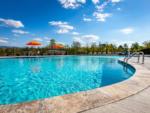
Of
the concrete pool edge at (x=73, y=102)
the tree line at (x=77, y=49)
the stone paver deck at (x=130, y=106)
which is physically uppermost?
the tree line at (x=77, y=49)

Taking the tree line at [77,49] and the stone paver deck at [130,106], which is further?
the tree line at [77,49]

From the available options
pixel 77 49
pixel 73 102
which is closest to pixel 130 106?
pixel 73 102

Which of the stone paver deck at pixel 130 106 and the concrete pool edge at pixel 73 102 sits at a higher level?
the concrete pool edge at pixel 73 102

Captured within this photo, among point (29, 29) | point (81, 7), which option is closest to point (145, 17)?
point (81, 7)

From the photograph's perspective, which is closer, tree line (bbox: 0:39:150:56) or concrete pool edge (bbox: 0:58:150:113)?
concrete pool edge (bbox: 0:58:150:113)

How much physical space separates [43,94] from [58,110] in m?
3.22

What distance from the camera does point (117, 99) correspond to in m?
3.13

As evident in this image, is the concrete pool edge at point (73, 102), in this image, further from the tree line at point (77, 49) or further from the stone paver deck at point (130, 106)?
the tree line at point (77, 49)

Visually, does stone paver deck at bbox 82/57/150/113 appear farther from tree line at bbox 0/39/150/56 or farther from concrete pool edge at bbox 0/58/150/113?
tree line at bbox 0/39/150/56

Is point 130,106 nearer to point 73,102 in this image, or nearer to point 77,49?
point 73,102

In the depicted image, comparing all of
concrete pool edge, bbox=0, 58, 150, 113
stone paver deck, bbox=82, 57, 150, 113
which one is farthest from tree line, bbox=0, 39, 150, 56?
stone paver deck, bbox=82, 57, 150, 113

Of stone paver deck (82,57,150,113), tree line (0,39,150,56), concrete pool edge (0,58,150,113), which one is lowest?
stone paver deck (82,57,150,113)

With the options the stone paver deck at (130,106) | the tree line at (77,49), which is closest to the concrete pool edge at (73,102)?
the stone paver deck at (130,106)

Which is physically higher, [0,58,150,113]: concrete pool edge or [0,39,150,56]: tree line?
[0,39,150,56]: tree line
